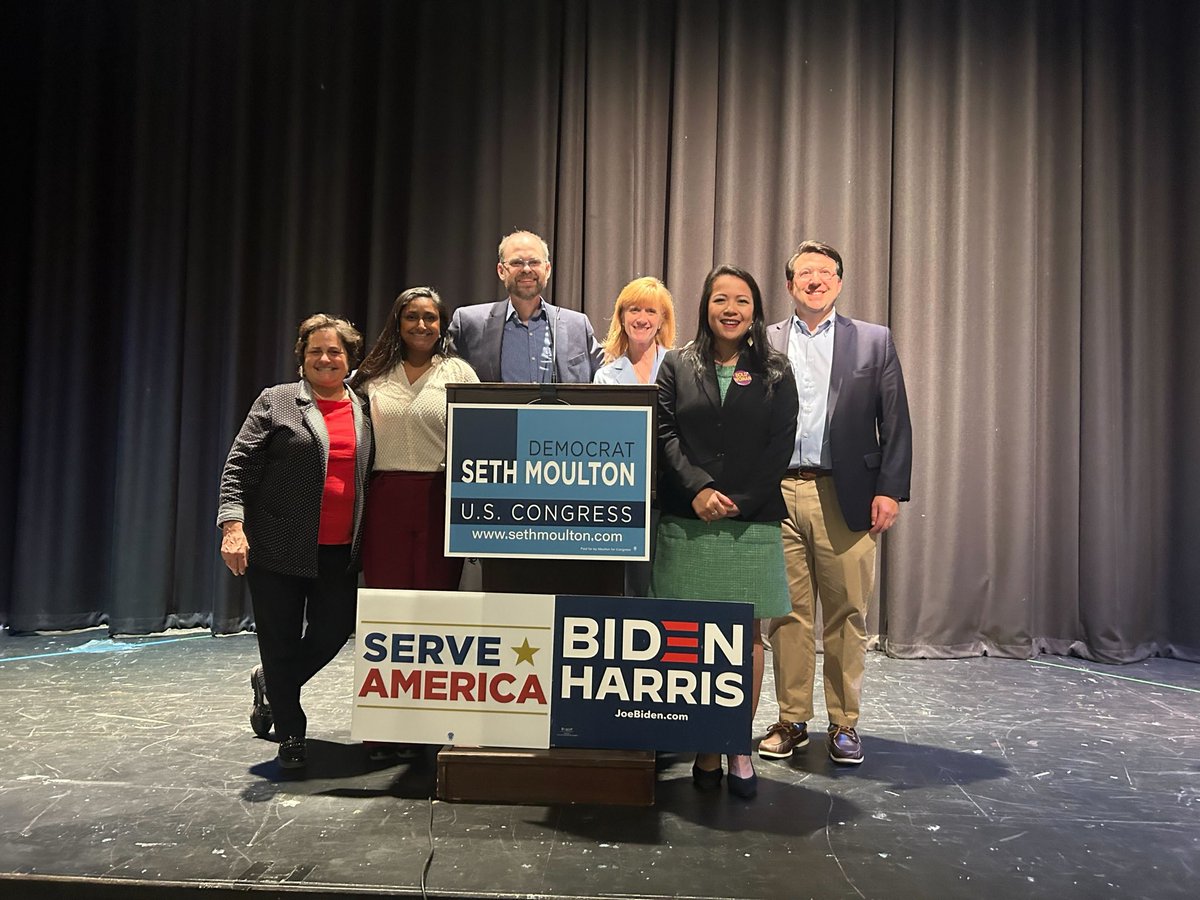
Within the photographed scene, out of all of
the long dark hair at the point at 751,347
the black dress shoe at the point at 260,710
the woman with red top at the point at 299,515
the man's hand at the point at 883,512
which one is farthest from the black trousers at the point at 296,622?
the man's hand at the point at 883,512

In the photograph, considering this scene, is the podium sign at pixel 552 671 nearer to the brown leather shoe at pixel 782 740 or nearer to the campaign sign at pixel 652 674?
the campaign sign at pixel 652 674

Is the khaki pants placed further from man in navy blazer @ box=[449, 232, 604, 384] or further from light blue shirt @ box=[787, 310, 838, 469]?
man in navy blazer @ box=[449, 232, 604, 384]

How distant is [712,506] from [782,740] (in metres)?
0.83

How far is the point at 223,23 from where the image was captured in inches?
189

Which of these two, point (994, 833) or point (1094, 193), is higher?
point (1094, 193)

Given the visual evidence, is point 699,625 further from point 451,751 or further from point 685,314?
point 685,314

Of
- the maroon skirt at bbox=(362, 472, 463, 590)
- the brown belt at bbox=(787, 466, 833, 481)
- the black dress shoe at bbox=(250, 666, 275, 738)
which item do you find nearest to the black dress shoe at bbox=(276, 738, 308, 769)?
the black dress shoe at bbox=(250, 666, 275, 738)

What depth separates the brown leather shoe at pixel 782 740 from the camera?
2.65m

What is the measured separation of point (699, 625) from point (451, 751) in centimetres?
70

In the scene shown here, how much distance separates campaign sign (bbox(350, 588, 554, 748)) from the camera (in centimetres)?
222

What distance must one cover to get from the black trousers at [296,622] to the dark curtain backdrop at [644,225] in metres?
2.21

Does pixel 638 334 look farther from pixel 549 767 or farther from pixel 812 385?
pixel 549 767

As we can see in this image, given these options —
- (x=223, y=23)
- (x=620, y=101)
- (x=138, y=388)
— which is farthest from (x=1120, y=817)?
(x=223, y=23)

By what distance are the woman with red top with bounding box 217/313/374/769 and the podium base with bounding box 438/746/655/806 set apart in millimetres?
558
